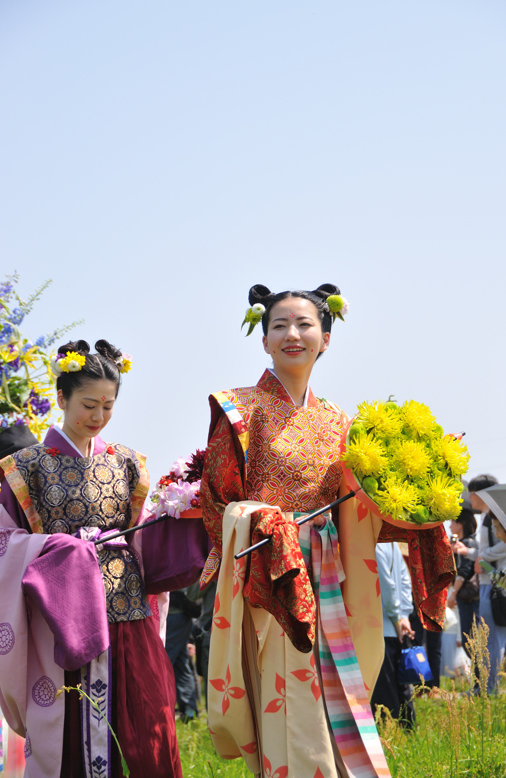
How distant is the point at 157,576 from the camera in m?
4.36

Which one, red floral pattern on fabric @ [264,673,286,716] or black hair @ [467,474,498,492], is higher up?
black hair @ [467,474,498,492]

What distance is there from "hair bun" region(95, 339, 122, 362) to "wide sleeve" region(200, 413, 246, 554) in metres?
0.89

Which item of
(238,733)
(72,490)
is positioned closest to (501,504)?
(238,733)

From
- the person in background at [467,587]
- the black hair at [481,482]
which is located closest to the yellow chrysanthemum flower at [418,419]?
the black hair at [481,482]

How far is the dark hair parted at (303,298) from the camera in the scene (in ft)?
13.8

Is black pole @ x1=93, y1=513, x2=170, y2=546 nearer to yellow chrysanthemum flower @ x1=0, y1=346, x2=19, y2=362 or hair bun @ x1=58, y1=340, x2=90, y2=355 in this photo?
hair bun @ x1=58, y1=340, x2=90, y2=355

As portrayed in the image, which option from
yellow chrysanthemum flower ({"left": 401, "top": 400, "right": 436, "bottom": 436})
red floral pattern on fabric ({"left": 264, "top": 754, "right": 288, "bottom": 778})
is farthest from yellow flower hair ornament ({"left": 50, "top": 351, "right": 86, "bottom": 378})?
red floral pattern on fabric ({"left": 264, "top": 754, "right": 288, "bottom": 778})

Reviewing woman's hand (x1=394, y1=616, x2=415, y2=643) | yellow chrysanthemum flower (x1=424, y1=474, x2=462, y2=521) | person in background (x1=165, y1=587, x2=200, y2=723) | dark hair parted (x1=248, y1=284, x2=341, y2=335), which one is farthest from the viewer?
person in background (x1=165, y1=587, x2=200, y2=723)

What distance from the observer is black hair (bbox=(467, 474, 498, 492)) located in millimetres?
7102

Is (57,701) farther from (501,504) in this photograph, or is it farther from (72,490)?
(501,504)

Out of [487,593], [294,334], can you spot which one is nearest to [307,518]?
[294,334]

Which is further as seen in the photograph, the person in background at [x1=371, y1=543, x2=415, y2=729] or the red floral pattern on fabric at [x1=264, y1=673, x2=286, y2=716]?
the person in background at [x1=371, y1=543, x2=415, y2=729]

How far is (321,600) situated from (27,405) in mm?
2175

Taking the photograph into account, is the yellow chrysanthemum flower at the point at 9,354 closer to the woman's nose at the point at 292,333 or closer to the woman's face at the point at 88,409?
the woman's face at the point at 88,409
